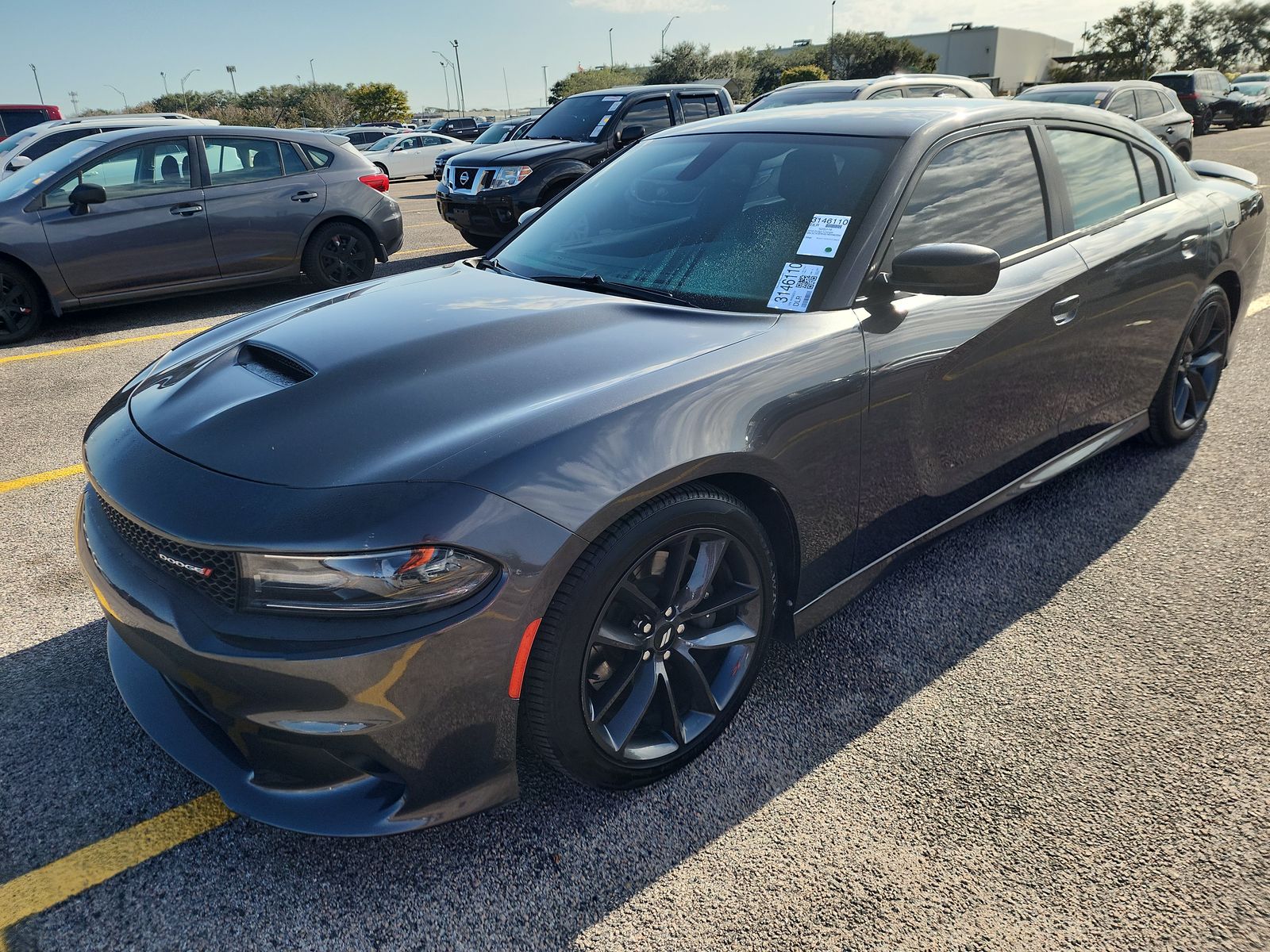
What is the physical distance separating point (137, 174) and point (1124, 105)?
12923 millimetres

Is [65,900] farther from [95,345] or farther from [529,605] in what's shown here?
[95,345]

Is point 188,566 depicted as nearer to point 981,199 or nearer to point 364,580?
point 364,580

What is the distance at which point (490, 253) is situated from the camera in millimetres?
3406

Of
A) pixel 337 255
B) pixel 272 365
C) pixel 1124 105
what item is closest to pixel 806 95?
pixel 337 255

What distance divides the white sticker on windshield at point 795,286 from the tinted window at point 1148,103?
1371 cm

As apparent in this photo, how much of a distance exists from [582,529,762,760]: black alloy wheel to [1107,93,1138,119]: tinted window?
516 inches

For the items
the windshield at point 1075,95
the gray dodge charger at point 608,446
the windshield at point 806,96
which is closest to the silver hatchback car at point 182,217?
the windshield at point 806,96

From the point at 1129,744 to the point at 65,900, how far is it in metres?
2.60

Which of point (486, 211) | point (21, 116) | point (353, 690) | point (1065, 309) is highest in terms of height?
point (21, 116)

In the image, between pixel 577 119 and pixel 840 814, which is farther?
pixel 577 119

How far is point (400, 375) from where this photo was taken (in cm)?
223

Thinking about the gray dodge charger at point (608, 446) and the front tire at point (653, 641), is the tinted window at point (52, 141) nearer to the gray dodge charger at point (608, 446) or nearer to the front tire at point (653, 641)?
the gray dodge charger at point (608, 446)

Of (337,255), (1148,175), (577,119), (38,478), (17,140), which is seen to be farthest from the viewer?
(17,140)

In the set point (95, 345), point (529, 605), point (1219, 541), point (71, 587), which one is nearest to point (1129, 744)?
point (1219, 541)
